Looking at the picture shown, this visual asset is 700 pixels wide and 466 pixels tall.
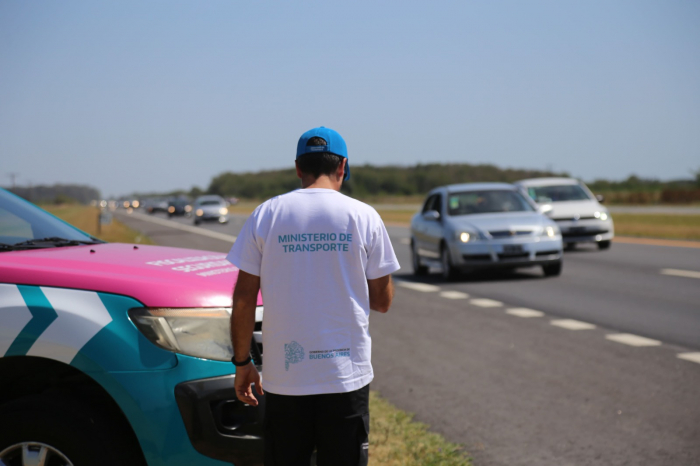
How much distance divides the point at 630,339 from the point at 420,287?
5.98m

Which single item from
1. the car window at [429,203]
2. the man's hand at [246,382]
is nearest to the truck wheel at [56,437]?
the man's hand at [246,382]

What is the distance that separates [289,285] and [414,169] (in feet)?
573

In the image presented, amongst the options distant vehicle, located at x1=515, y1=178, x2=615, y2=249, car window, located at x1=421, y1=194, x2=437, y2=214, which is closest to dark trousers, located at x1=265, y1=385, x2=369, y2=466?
car window, located at x1=421, y1=194, x2=437, y2=214

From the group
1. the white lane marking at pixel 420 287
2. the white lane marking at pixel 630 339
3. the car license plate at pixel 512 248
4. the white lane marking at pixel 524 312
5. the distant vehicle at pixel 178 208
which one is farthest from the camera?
the distant vehicle at pixel 178 208

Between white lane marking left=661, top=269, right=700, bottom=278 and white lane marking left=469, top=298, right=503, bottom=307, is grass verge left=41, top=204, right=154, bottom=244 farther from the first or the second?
white lane marking left=661, top=269, right=700, bottom=278

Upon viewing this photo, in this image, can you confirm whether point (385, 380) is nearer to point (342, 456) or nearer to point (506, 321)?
point (506, 321)

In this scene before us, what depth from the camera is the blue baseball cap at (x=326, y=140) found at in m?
2.90

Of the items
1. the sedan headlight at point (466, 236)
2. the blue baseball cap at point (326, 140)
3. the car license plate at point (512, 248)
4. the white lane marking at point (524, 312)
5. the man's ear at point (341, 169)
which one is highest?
the blue baseball cap at point (326, 140)

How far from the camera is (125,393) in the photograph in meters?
3.16

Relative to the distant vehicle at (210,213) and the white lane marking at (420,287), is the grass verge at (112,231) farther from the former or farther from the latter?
the white lane marking at (420,287)

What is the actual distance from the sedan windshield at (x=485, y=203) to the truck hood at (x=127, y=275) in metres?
12.0

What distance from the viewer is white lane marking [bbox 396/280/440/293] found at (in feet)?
45.8

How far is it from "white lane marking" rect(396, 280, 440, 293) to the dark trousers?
434 inches

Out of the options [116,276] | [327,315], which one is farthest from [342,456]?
[116,276]
